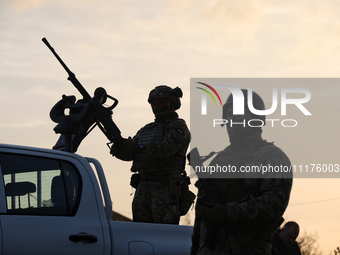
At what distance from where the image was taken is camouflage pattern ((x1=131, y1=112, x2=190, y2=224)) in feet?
17.0

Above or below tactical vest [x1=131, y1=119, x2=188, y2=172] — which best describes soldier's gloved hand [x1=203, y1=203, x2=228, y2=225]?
below

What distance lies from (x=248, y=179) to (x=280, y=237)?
3271 mm

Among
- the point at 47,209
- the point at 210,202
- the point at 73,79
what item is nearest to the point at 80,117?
the point at 73,79

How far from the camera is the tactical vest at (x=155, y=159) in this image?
17.5ft

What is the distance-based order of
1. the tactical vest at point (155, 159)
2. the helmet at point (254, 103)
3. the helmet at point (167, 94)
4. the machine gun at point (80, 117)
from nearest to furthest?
the helmet at point (254, 103) < the machine gun at point (80, 117) < the tactical vest at point (155, 159) < the helmet at point (167, 94)

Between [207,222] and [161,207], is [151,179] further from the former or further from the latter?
[207,222]

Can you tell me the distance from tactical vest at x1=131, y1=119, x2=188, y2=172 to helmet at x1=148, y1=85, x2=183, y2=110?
0.82ft

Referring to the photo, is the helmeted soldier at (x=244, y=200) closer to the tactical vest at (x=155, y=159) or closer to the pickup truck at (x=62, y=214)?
the pickup truck at (x=62, y=214)

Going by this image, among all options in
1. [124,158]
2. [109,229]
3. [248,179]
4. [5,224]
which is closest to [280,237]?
[124,158]

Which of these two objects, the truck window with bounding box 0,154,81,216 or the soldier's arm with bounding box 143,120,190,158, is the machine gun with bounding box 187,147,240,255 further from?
the soldier's arm with bounding box 143,120,190,158

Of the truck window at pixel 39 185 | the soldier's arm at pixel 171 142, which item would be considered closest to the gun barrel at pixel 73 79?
the soldier's arm at pixel 171 142

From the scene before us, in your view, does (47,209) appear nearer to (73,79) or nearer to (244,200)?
(244,200)

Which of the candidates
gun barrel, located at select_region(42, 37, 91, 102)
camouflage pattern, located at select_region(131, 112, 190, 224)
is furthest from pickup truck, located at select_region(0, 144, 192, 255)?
gun barrel, located at select_region(42, 37, 91, 102)

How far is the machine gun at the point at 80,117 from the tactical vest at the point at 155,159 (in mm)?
325
